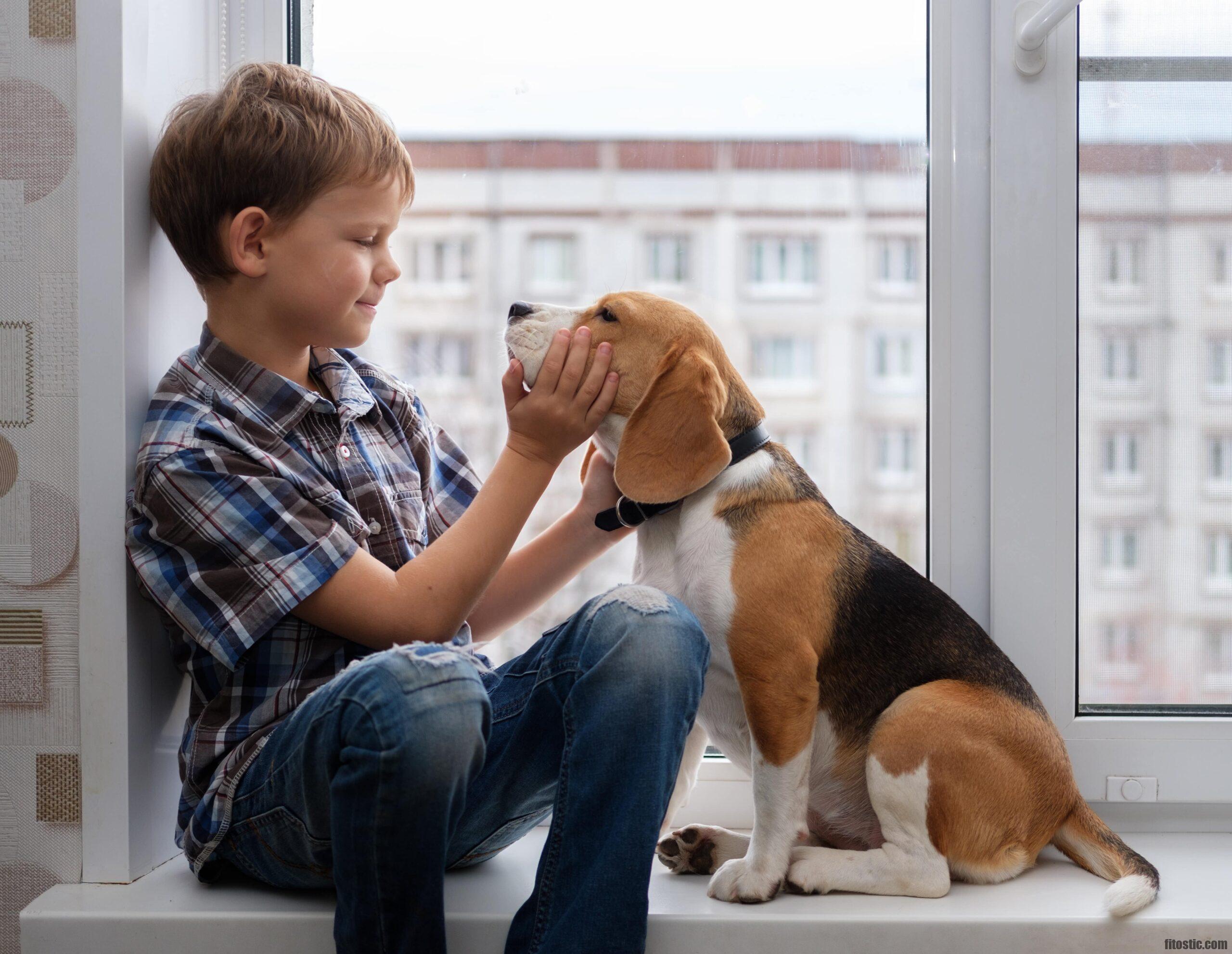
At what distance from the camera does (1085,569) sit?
1.82 meters

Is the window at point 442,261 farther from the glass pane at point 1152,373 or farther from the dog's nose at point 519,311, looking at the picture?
the glass pane at point 1152,373

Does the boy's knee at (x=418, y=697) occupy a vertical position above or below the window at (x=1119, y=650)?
above

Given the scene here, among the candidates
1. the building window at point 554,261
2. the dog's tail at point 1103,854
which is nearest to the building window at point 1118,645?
the dog's tail at point 1103,854

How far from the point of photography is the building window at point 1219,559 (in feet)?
5.96

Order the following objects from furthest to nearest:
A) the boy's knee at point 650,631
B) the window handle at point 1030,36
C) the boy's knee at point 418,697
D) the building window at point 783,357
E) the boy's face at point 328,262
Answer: the building window at point 783,357
the window handle at point 1030,36
the boy's face at point 328,262
the boy's knee at point 650,631
the boy's knee at point 418,697

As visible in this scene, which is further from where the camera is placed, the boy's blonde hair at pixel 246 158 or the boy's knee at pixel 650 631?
the boy's blonde hair at pixel 246 158

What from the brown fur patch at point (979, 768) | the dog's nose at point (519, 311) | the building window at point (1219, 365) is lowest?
the brown fur patch at point (979, 768)

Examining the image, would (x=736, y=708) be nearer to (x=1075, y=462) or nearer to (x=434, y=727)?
(x=434, y=727)

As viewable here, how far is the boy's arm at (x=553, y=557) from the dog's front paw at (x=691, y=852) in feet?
1.46

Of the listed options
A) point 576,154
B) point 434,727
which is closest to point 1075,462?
point 576,154

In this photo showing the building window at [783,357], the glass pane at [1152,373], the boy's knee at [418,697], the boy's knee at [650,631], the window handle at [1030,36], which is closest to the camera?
the boy's knee at [418,697]

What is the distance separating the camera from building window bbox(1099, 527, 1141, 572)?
5.95 ft

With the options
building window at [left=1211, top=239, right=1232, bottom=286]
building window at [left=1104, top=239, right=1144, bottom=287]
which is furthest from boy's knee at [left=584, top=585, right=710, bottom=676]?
building window at [left=1211, top=239, right=1232, bottom=286]

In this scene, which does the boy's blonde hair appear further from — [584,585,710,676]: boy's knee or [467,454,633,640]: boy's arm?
[584,585,710,676]: boy's knee
